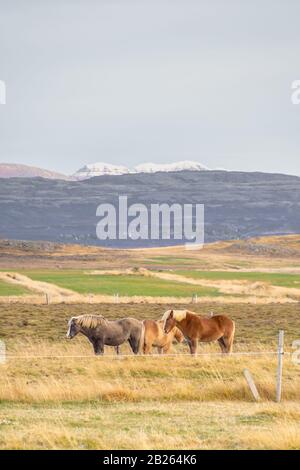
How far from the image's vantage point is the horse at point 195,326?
2383 centimetres

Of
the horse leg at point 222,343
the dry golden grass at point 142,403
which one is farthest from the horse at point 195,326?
the dry golden grass at point 142,403

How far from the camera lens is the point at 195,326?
2417 cm

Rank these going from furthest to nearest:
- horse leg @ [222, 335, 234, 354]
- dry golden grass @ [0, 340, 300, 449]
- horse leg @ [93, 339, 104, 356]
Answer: horse leg @ [222, 335, 234, 354]
horse leg @ [93, 339, 104, 356]
dry golden grass @ [0, 340, 300, 449]

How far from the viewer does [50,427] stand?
46.9 feet

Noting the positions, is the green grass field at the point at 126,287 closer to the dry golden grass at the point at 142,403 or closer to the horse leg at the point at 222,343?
the horse leg at the point at 222,343

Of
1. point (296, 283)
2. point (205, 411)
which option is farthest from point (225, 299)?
point (205, 411)

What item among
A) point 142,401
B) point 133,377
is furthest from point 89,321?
point 142,401

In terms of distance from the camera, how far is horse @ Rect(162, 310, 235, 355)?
23.8 metres

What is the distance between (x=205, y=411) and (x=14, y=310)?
90.1 ft

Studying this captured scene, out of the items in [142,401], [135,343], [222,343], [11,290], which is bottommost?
[11,290]

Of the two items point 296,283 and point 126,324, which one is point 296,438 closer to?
point 126,324

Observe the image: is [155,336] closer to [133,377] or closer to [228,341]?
[228,341]

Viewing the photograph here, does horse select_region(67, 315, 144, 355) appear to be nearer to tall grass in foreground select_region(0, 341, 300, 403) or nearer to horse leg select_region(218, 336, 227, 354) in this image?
tall grass in foreground select_region(0, 341, 300, 403)

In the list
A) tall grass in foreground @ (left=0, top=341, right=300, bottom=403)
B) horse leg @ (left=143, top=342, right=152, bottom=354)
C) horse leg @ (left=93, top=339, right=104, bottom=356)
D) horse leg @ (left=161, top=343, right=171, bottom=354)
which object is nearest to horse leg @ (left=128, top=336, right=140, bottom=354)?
horse leg @ (left=143, top=342, right=152, bottom=354)
